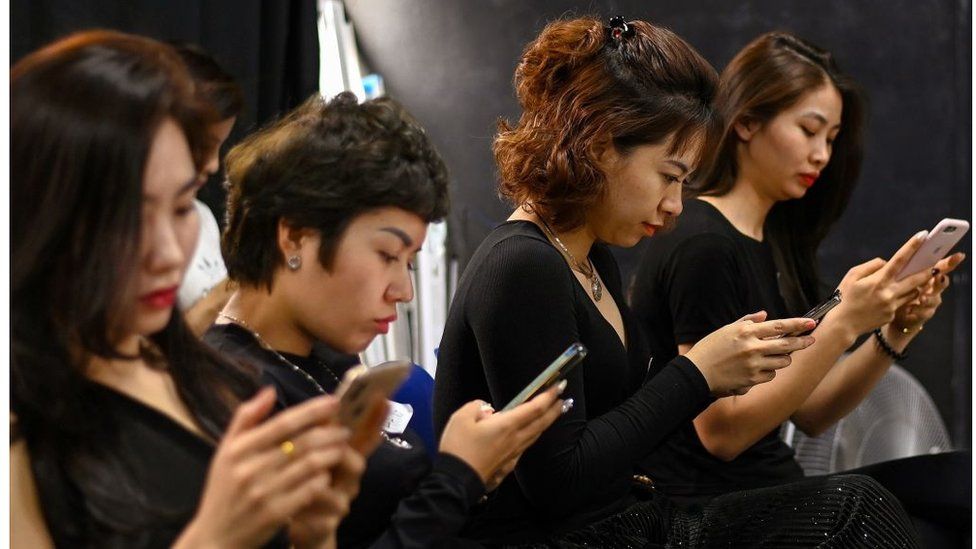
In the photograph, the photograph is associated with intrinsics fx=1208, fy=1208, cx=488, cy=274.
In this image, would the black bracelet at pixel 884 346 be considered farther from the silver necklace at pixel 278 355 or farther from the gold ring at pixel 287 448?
the gold ring at pixel 287 448

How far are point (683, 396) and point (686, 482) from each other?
461mm


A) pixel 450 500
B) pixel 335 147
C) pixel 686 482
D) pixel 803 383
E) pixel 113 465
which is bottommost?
pixel 686 482

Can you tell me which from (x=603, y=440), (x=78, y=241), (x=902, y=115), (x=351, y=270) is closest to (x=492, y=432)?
(x=351, y=270)

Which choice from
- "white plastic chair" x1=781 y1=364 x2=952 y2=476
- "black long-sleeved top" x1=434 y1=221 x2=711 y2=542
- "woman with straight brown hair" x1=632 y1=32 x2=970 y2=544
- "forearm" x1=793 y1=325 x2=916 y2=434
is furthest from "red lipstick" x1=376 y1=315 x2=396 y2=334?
"white plastic chair" x1=781 y1=364 x2=952 y2=476

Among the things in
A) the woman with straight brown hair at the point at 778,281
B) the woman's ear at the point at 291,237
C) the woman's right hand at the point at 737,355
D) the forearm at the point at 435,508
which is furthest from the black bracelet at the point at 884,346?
the woman's ear at the point at 291,237

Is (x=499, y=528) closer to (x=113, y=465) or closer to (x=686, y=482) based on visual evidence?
(x=686, y=482)

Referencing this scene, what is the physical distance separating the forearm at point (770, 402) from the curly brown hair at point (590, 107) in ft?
1.30

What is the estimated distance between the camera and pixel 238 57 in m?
1.65

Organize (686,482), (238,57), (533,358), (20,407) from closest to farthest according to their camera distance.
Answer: (20,407) < (533,358) < (238,57) < (686,482)

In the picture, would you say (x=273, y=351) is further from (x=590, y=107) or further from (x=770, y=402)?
(x=770, y=402)

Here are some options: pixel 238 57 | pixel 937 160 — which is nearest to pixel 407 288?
pixel 238 57

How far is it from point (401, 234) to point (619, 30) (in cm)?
55

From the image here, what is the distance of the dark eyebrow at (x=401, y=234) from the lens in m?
1.27

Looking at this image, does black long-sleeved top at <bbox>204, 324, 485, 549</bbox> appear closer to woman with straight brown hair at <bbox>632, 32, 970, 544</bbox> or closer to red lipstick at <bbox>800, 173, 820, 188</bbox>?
woman with straight brown hair at <bbox>632, 32, 970, 544</bbox>
